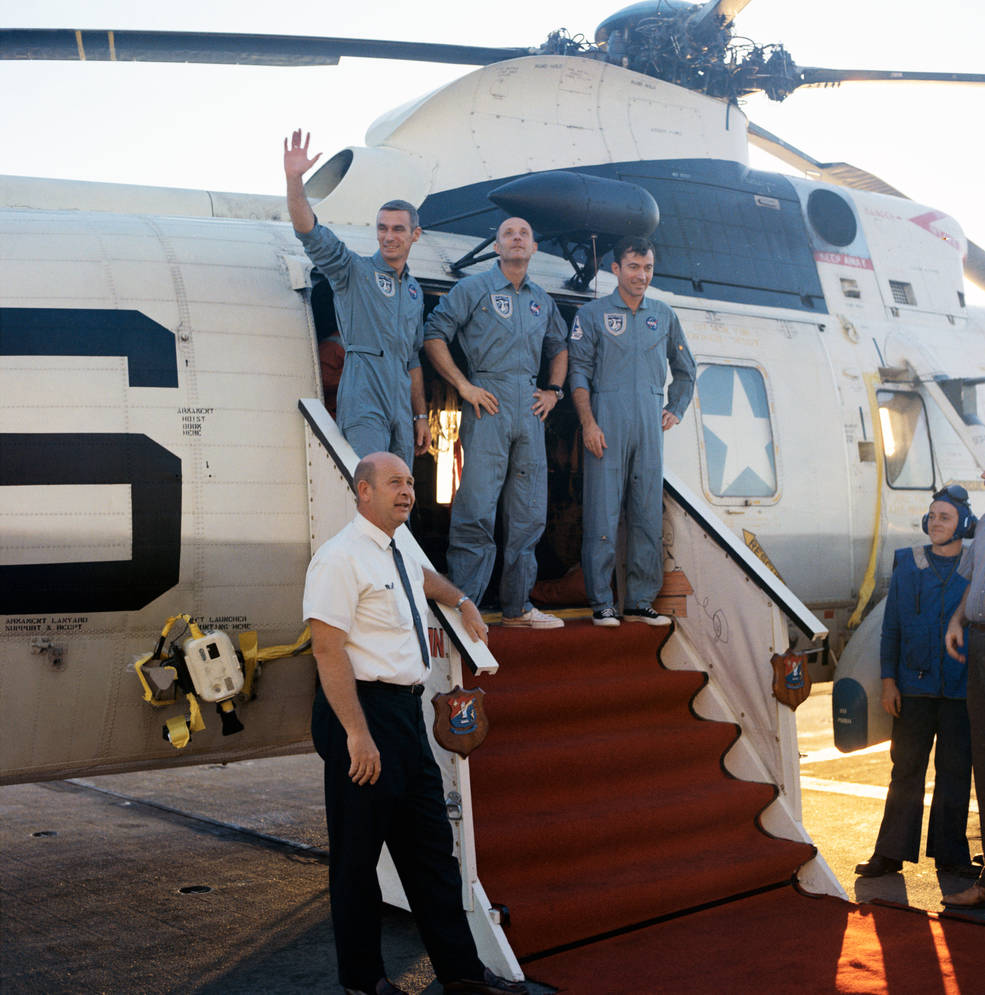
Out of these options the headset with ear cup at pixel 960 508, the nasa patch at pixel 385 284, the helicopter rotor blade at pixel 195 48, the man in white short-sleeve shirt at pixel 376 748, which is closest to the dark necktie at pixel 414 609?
the man in white short-sleeve shirt at pixel 376 748

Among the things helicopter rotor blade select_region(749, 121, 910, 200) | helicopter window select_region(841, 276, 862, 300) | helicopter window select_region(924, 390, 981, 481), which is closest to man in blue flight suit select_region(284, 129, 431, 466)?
helicopter window select_region(841, 276, 862, 300)

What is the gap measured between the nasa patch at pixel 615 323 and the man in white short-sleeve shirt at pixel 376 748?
7.14 ft

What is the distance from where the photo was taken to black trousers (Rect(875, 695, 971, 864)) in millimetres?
5609

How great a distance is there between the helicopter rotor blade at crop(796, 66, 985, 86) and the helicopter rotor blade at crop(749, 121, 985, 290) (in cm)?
122

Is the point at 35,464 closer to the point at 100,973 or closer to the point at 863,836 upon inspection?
the point at 100,973

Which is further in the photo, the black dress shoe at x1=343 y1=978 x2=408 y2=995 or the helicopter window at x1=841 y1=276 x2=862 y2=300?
the helicopter window at x1=841 y1=276 x2=862 y2=300

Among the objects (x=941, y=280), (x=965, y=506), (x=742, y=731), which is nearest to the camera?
(x=742, y=731)

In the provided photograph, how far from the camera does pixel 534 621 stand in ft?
17.4

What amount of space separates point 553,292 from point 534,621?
212cm

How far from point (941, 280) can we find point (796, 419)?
2623 millimetres

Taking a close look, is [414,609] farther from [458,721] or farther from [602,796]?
[602,796]

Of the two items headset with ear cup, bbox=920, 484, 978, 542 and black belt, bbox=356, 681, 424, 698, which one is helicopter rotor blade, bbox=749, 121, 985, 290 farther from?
black belt, bbox=356, 681, 424, 698

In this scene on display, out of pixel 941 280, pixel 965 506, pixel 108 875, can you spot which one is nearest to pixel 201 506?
pixel 108 875

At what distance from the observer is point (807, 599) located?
6.97 metres
